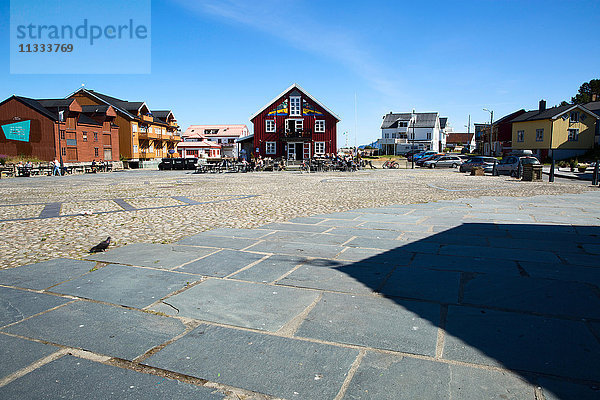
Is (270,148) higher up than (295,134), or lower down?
lower down

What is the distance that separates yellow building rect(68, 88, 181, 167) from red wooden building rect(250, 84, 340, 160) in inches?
616

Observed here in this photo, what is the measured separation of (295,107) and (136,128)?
972 inches

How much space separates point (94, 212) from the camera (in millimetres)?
9922

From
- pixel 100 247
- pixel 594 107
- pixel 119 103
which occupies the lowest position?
pixel 100 247

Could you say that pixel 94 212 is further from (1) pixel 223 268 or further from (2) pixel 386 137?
(2) pixel 386 137

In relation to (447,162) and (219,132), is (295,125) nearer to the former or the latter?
(447,162)

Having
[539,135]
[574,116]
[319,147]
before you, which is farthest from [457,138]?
[319,147]

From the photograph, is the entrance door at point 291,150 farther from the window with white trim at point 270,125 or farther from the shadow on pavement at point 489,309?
the shadow on pavement at point 489,309

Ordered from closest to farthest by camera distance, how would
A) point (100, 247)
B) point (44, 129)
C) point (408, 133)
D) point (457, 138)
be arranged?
point (100, 247) → point (44, 129) → point (408, 133) → point (457, 138)

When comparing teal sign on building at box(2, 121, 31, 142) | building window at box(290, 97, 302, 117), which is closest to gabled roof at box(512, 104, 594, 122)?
building window at box(290, 97, 302, 117)

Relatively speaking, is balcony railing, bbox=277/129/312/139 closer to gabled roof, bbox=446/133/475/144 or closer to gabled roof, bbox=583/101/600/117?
gabled roof, bbox=583/101/600/117

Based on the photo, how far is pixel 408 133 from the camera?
8588 cm

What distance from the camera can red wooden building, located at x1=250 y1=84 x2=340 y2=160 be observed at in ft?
165

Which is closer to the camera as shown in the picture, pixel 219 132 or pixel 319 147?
pixel 319 147
